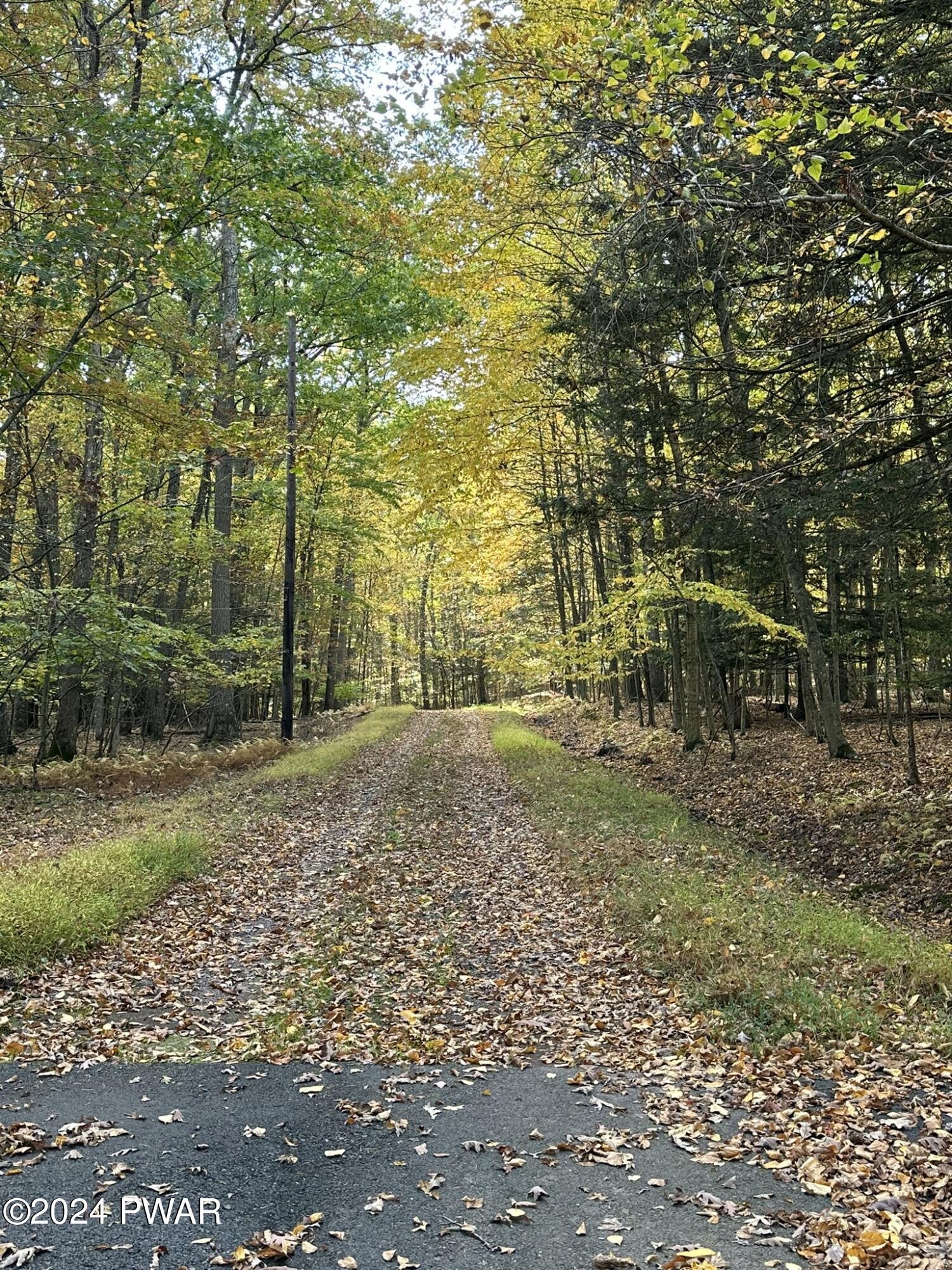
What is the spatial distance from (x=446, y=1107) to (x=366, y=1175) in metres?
Result: 0.79

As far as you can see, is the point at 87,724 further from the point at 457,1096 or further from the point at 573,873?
the point at 457,1096

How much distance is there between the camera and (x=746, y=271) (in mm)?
8688

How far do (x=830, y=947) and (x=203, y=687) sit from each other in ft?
76.6

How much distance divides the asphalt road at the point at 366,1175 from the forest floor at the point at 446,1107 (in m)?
0.02

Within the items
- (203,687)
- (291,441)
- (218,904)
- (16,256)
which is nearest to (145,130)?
(16,256)

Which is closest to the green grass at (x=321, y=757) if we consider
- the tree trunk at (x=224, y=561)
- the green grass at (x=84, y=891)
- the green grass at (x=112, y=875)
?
the green grass at (x=112, y=875)

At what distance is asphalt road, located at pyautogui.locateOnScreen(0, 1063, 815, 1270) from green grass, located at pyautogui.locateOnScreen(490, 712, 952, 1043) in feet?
4.75

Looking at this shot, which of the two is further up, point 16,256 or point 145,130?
point 145,130

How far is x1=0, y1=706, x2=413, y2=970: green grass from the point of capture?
6438mm

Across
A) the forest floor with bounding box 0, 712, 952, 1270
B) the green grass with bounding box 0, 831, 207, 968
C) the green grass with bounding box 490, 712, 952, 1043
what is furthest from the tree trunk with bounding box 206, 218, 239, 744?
the forest floor with bounding box 0, 712, 952, 1270

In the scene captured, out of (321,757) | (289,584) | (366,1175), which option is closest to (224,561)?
(289,584)

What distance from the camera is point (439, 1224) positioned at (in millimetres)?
3549

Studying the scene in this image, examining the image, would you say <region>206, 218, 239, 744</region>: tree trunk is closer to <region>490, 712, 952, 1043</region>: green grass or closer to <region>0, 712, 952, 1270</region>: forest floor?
<region>490, 712, 952, 1043</region>: green grass

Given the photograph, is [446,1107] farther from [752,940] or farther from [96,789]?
[96,789]
